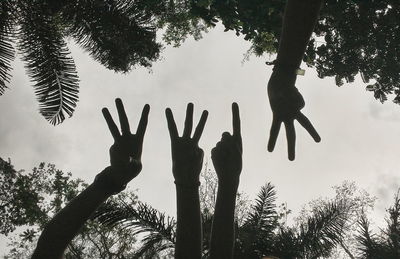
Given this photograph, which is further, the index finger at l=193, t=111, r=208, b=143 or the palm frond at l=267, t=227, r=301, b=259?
the palm frond at l=267, t=227, r=301, b=259

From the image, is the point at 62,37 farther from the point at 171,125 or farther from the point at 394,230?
the point at 394,230

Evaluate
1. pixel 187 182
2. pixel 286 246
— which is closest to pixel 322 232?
pixel 286 246

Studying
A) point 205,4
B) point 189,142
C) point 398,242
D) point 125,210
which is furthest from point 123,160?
point 398,242

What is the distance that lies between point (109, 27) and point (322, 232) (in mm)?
5366

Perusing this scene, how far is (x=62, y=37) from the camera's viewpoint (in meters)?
6.30

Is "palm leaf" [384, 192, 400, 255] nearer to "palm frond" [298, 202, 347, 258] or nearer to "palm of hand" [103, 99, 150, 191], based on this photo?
"palm frond" [298, 202, 347, 258]

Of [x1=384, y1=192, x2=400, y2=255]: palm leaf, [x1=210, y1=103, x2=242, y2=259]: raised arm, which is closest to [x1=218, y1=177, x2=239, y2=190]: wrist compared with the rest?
[x1=210, y1=103, x2=242, y2=259]: raised arm

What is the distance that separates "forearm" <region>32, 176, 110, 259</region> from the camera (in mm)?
2166

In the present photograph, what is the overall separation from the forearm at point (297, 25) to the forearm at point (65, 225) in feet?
5.11

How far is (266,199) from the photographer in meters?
7.64

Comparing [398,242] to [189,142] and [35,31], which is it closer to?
[189,142]

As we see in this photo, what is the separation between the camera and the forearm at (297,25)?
185cm

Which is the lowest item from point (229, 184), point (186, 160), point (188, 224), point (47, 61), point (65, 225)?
point (65, 225)

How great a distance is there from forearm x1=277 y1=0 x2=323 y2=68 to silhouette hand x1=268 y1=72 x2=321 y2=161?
154 mm
